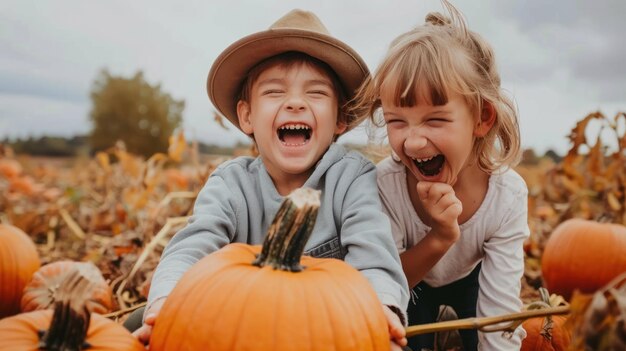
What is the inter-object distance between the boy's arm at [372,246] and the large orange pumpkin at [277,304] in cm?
27

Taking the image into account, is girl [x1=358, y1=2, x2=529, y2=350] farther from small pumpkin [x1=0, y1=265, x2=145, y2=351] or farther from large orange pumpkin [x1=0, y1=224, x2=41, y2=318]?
large orange pumpkin [x1=0, y1=224, x2=41, y2=318]

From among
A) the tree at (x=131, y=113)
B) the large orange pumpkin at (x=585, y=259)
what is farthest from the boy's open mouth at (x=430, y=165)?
the tree at (x=131, y=113)

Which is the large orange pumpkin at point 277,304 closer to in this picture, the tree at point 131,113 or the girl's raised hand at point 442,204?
the girl's raised hand at point 442,204

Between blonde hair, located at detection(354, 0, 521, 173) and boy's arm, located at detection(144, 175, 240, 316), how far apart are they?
27.9 inches

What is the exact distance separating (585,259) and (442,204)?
169 centimetres

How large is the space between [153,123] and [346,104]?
19.3 metres

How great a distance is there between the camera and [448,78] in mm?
2268

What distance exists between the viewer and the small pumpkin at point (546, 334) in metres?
2.34

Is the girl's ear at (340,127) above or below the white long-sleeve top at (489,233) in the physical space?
above

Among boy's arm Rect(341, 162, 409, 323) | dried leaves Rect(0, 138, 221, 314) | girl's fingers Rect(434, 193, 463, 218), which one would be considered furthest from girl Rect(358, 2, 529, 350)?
dried leaves Rect(0, 138, 221, 314)

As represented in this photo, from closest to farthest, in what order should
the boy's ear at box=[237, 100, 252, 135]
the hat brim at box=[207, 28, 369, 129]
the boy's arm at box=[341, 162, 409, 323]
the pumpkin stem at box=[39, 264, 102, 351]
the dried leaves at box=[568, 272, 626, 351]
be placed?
the dried leaves at box=[568, 272, 626, 351] → the pumpkin stem at box=[39, 264, 102, 351] → the boy's arm at box=[341, 162, 409, 323] → the hat brim at box=[207, 28, 369, 129] → the boy's ear at box=[237, 100, 252, 135]

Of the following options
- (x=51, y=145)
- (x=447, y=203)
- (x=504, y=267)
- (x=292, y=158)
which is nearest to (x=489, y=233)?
(x=504, y=267)

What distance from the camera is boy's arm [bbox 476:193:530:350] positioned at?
2.47 metres

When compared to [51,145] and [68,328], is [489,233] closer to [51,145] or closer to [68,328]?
[68,328]
